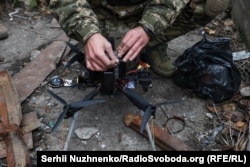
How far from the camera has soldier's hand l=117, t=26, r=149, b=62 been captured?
2.12 m

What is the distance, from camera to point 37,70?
304 cm

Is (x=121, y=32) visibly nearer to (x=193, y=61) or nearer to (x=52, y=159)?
(x=193, y=61)

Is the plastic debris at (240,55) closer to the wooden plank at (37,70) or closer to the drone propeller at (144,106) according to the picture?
the drone propeller at (144,106)

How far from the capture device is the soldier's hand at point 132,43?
2119 millimetres

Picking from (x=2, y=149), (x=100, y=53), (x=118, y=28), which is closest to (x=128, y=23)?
(x=118, y=28)

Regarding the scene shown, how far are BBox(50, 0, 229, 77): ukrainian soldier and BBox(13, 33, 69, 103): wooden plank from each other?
663 mm

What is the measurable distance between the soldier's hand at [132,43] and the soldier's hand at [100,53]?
9 centimetres

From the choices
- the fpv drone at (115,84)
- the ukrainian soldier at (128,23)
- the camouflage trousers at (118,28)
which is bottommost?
the fpv drone at (115,84)

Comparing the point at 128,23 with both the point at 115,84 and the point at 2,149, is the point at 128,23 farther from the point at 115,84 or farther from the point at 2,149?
the point at 2,149

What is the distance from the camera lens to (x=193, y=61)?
279 cm

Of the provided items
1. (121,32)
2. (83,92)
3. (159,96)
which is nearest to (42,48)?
(83,92)

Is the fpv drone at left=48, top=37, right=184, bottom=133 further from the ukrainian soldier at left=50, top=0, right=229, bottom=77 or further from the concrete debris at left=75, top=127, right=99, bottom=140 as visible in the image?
the concrete debris at left=75, top=127, right=99, bottom=140

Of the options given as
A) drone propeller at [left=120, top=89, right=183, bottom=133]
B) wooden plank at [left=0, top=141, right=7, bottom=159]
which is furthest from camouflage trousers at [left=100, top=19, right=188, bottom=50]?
wooden plank at [left=0, top=141, right=7, bottom=159]

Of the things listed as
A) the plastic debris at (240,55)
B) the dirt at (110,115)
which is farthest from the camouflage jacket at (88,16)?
the plastic debris at (240,55)
